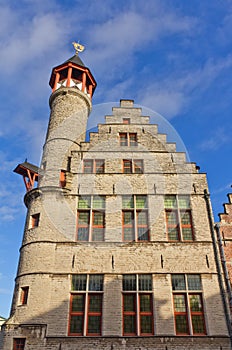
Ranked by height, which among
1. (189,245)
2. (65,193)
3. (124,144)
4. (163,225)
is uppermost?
(124,144)

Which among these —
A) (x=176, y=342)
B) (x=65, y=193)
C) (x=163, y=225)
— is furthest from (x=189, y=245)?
(x=65, y=193)

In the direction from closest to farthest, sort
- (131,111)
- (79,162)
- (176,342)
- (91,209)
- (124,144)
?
1. (176,342)
2. (91,209)
3. (79,162)
4. (124,144)
5. (131,111)

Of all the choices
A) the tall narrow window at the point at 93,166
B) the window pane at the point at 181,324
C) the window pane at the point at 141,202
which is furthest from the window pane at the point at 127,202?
the window pane at the point at 181,324

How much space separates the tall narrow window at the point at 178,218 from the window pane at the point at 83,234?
3.09 meters

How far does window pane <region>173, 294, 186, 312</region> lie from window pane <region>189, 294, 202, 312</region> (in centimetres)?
25

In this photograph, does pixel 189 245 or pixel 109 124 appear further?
pixel 109 124

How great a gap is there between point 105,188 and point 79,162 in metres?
1.78

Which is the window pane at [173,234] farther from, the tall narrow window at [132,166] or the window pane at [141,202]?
the tall narrow window at [132,166]

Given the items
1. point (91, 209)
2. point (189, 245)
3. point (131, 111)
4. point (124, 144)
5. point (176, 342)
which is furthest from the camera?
point (131, 111)

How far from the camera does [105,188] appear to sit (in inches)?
481

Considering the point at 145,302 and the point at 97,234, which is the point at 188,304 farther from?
the point at 97,234

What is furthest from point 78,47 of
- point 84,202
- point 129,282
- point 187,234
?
point 129,282

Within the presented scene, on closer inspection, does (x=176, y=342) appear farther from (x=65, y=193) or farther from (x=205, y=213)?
(x=65, y=193)

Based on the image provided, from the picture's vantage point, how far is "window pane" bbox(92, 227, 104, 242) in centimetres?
1118
